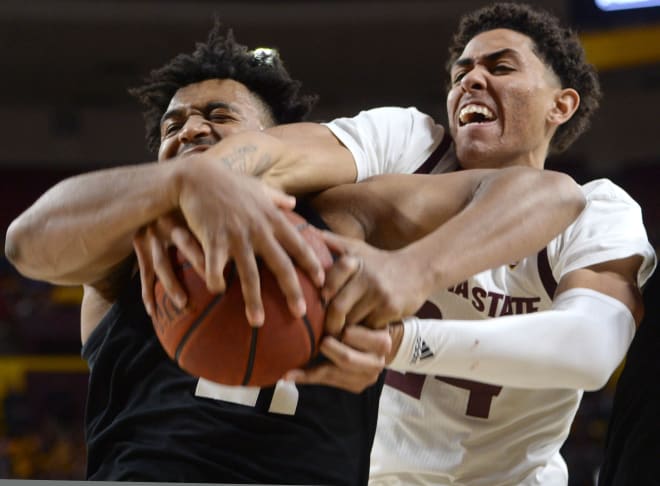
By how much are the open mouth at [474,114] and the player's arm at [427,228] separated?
2.37 feet

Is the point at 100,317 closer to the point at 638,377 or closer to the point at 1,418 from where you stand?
the point at 638,377

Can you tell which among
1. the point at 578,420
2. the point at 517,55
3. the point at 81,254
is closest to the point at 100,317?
the point at 81,254

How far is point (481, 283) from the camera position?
277 centimetres

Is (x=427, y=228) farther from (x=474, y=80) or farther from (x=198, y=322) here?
(x=474, y=80)

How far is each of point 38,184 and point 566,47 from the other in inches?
425

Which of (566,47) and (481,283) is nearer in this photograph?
(481,283)

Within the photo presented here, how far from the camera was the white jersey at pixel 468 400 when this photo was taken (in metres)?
2.72

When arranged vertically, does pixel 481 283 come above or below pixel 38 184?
above

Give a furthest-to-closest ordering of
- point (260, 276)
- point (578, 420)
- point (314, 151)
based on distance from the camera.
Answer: point (578, 420) → point (314, 151) → point (260, 276)

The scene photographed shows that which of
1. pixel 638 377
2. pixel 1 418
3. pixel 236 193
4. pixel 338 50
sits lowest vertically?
pixel 1 418

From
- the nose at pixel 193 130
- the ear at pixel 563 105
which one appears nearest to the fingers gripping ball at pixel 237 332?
the nose at pixel 193 130

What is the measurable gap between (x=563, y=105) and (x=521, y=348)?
1362 millimetres

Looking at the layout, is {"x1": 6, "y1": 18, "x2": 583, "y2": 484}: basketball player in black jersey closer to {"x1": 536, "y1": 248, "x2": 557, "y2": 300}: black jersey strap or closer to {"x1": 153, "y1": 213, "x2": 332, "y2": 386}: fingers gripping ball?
{"x1": 153, "y1": 213, "x2": 332, "y2": 386}: fingers gripping ball

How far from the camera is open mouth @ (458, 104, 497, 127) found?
3.01m
